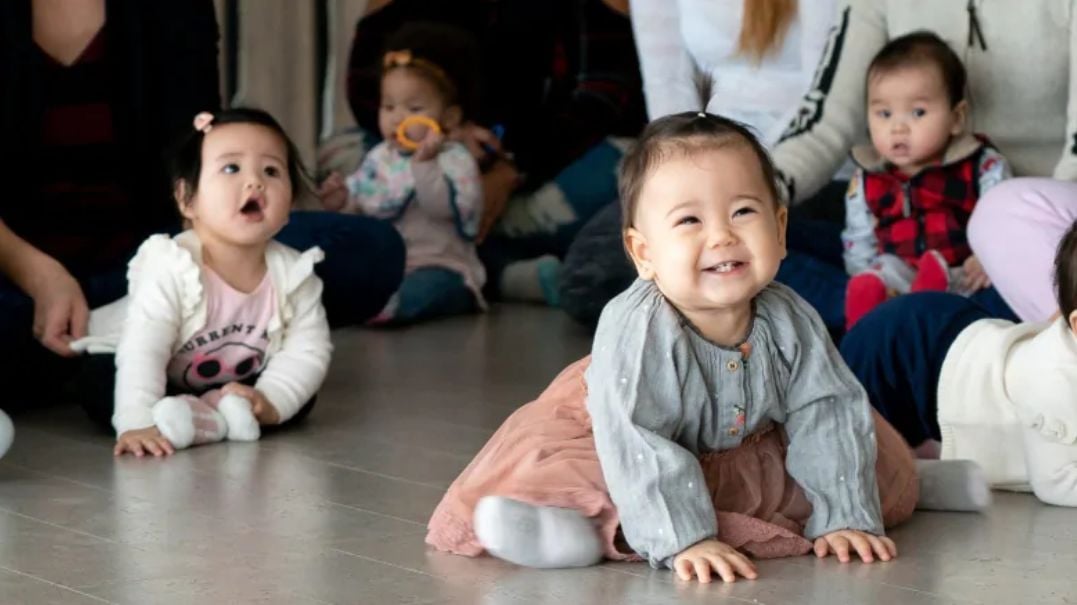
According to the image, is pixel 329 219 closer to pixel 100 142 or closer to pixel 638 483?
pixel 100 142

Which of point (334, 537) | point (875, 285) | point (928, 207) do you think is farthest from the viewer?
point (928, 207)

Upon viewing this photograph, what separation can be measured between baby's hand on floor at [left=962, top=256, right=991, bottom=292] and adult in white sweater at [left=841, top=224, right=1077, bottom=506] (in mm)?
471

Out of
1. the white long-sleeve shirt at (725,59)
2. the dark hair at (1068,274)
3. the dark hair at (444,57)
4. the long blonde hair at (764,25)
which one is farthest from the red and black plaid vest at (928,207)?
the dark hair at (444,57)

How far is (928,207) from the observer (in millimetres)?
3008

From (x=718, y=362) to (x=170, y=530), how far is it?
0.65 m

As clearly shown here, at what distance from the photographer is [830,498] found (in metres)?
1.92

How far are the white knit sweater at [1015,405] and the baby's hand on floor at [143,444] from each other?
3.42ft

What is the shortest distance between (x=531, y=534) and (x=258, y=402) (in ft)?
2.81

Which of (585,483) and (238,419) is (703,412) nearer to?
(585,483)

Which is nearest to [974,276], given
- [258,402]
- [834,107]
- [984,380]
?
[834,107]

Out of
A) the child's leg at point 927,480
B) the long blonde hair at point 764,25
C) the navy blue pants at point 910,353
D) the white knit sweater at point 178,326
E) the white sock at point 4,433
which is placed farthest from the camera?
the long blonde hair at point 764,25

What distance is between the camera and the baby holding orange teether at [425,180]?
3.95 metres

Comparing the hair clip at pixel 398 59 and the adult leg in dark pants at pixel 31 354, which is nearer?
the adult leg in dark pants at pixel 31 354

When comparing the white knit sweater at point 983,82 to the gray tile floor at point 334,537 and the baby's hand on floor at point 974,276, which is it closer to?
the baby's hand on floor at point 974,276
